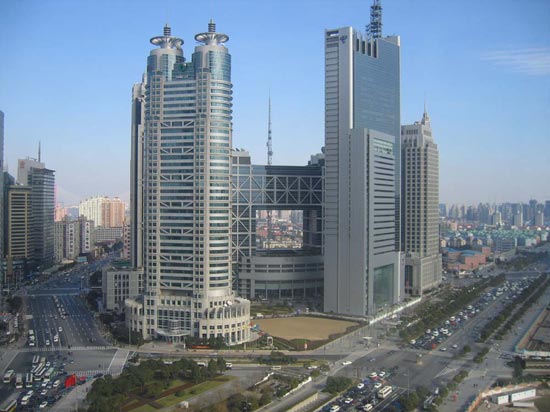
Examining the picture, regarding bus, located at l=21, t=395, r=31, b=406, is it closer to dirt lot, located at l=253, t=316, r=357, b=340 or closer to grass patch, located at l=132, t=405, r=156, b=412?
grass patch, located at l=132, t=405, r=156, b=412

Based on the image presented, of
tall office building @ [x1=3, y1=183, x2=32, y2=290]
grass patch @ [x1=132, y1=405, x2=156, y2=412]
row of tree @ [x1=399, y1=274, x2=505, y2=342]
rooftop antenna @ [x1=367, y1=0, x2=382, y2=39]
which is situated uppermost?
rooftop antenna @ [x1=367, y1=0, x2=382, y2=39]

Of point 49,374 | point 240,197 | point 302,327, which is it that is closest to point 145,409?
point 49,374

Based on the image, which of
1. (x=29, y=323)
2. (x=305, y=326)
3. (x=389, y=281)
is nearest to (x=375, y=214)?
(x=389, y=281)

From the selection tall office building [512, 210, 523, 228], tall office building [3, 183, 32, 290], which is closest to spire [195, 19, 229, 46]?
tall office building [3, 183, 32, 290]

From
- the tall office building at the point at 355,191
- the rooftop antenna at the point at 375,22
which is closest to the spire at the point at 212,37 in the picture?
the tall office building at the point at 355,191

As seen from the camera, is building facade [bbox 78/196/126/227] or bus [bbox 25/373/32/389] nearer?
bus [bbox 25/373/32/389]

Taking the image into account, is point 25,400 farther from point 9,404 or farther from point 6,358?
point 6,358

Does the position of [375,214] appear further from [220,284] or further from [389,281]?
[220,284]
